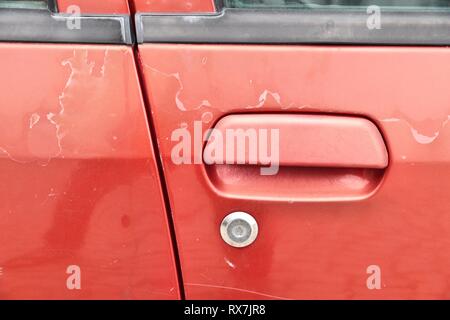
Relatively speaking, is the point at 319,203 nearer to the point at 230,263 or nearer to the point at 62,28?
the point at 230,263

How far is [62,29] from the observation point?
1504 mm

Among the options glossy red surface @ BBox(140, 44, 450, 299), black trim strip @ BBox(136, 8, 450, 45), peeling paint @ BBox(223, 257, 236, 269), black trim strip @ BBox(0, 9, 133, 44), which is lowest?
peeling paint @ BBox(223, 257, 236, 269)

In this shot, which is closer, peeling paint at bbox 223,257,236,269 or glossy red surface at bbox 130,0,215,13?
glossy red surface at bbox 130,0,215,13

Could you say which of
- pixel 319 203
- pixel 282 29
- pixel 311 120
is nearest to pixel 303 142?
pixel 311 120

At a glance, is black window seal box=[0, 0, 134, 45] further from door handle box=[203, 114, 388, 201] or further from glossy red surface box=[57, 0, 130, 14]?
door handle box=[203, 114, 388, 201]

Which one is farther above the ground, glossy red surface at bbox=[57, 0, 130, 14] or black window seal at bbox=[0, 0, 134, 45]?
glossy red surface at bbox=[57, 0, 130, 14]

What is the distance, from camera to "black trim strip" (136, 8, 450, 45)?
1.50 metres

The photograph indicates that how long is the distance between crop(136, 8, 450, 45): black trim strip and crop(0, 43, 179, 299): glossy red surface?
0.10m

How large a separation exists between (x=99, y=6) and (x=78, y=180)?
40cm

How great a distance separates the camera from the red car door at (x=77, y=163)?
1505 mm

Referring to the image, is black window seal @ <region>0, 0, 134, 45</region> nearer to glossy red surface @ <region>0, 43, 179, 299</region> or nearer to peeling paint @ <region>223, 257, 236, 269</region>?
glossy red surface @ <region>0, 43, 179, 299</region>

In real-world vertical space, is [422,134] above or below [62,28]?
below

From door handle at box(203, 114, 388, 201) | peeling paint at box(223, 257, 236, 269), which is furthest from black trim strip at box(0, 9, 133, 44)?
peeling paint at box(223, 257, 236, 269)
